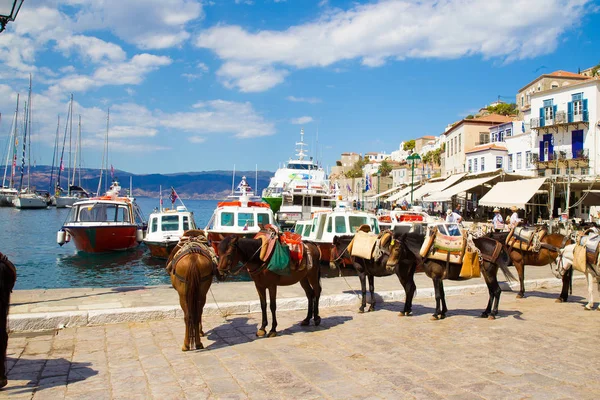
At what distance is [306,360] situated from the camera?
629 cm

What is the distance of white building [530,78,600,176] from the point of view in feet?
120

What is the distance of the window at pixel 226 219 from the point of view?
22219 mm

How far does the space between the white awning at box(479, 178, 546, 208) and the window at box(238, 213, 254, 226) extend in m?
12.9

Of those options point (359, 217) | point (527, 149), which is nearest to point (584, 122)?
point (527, 149)

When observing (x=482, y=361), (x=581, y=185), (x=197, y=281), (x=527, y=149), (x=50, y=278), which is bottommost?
(x=50, y=278)

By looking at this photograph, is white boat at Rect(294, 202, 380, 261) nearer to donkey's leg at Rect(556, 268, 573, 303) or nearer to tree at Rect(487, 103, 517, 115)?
donkey's leg at Rect(556, 268, 573, 303)

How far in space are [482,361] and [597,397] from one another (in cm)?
144

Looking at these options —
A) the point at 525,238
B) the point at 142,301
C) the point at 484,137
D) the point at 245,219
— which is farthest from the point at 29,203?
the point at 525,238

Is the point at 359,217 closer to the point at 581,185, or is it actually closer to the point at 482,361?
the point at 482,361

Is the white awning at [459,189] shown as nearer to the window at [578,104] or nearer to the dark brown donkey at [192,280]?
the window at [578,104]

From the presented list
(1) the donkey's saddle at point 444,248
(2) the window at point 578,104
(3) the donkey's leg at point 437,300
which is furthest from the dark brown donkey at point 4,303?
(2) the window at point 578,104

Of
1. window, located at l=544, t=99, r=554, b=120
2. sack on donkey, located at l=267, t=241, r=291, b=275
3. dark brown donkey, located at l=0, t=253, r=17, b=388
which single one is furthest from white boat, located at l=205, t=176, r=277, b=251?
window, located at l=544, t=99, r=554, b=120

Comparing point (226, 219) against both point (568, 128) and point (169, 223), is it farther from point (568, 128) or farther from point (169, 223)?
point (568, 128)

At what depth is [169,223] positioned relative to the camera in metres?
25.4
